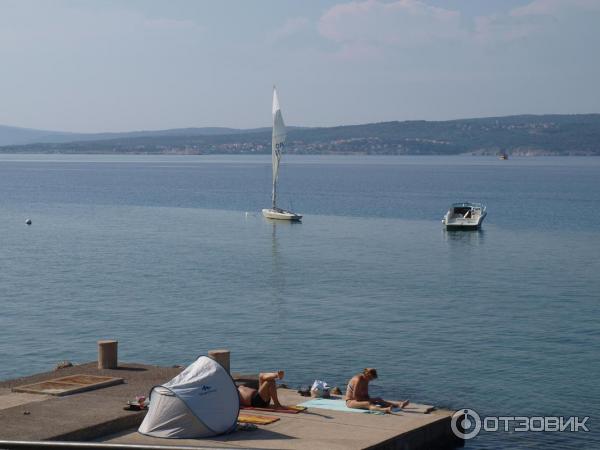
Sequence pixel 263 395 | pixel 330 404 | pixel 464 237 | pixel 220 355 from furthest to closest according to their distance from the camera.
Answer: pixel 464 237 < pixel 220 355 < pixel 330 404 < pixel 263 395

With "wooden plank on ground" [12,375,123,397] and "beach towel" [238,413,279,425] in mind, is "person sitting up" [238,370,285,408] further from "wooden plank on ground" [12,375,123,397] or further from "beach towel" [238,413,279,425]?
"wooden plank on ground" [12,375,123,397]

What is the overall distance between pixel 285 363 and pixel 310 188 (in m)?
155

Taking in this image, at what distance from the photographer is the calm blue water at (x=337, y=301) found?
33781mm

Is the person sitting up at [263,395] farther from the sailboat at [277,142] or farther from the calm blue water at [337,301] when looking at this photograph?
the sailboat at [277,142]

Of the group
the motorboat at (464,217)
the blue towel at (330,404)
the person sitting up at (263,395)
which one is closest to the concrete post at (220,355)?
the person sitting up at (263,395)

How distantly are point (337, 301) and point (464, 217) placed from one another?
51.8m

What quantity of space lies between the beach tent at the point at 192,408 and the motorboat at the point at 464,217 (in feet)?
253

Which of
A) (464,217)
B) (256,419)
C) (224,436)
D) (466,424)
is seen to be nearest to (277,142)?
(464,217)

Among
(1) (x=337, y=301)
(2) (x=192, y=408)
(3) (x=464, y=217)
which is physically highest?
(2) (x=192, y=408)

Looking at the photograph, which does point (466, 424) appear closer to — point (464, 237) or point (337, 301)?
point (337, 301)

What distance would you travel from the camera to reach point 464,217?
9931 centimetres

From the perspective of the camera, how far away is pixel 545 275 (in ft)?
206

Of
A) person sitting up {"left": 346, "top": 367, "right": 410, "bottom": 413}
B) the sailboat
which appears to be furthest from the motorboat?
A: person sitting up {"left": 346, "top": 367, "right": 410, "bottom": 413}

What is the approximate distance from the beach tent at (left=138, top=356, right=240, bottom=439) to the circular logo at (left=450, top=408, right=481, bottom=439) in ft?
19.4
